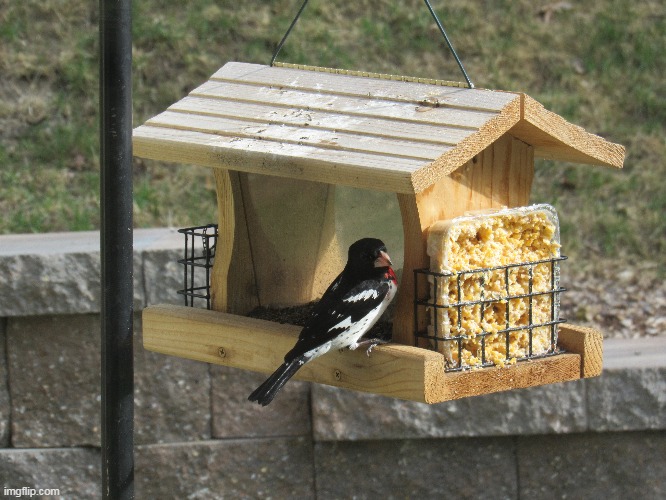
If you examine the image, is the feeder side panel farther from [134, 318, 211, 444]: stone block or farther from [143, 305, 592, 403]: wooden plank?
[134, 318, 211, 444]: stone block

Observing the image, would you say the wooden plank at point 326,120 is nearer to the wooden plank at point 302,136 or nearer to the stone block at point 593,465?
the wooden plank at point 302,136

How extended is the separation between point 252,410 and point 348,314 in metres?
1.98

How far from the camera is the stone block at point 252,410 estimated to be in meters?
4.82

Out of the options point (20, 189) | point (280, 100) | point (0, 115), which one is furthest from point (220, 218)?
point (0, 115)

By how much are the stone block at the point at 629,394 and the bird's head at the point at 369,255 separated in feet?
6.21

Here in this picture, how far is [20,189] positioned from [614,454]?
120 inches

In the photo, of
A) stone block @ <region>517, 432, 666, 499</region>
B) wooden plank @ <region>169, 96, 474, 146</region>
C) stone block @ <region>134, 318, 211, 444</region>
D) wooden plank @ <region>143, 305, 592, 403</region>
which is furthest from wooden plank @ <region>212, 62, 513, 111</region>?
stone block @ <region>517, 432, 666, 499</region>

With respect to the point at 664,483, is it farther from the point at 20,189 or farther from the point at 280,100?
the point at 20,189

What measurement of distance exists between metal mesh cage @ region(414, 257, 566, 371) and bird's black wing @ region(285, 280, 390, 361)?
4.2 inches

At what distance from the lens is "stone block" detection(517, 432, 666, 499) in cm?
484

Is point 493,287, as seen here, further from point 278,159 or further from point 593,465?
point 593,465

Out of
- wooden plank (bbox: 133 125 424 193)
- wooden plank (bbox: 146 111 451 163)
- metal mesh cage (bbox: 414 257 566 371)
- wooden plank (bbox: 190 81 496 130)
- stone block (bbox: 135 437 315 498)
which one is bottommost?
stone block (bbox: 135 437 315 498)

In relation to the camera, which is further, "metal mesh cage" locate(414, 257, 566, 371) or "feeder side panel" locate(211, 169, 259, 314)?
"feeder side panel" locate(211, 169, 259, 314)

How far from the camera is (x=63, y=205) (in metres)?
5.82
